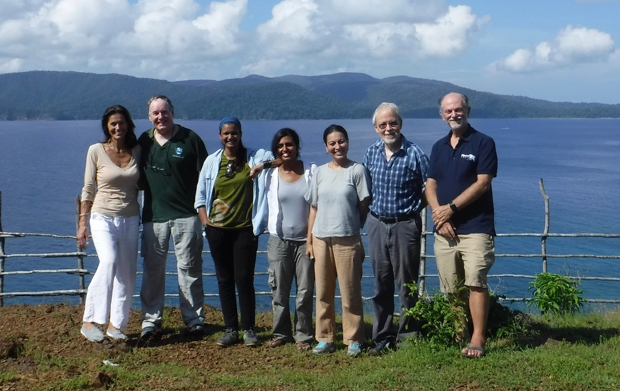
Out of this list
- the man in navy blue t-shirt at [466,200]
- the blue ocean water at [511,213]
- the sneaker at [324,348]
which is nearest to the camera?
the man in navy blue t-shirt at [466,200]

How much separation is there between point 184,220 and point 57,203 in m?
28.3

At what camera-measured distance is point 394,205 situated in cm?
494

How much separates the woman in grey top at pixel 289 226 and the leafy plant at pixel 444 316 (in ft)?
2.65

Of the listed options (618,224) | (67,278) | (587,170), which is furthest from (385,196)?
(587,170)

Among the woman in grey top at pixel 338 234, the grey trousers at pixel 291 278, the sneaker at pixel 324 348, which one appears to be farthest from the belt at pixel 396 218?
the sneaker at pixel 324 348

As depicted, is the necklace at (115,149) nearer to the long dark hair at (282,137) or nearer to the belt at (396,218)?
the long dark hair at (282,137)

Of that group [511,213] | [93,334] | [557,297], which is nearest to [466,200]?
[557,297]

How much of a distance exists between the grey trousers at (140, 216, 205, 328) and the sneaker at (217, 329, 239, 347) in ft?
1.09

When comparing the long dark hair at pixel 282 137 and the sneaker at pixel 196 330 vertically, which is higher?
the long dark hair at pixel 282 137

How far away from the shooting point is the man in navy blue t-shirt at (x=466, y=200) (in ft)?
15.5

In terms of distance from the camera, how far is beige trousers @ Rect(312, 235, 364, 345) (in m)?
5.03

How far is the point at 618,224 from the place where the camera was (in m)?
24.7

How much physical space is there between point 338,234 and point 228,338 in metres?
1.30

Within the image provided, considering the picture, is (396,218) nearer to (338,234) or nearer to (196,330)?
(338,234)
